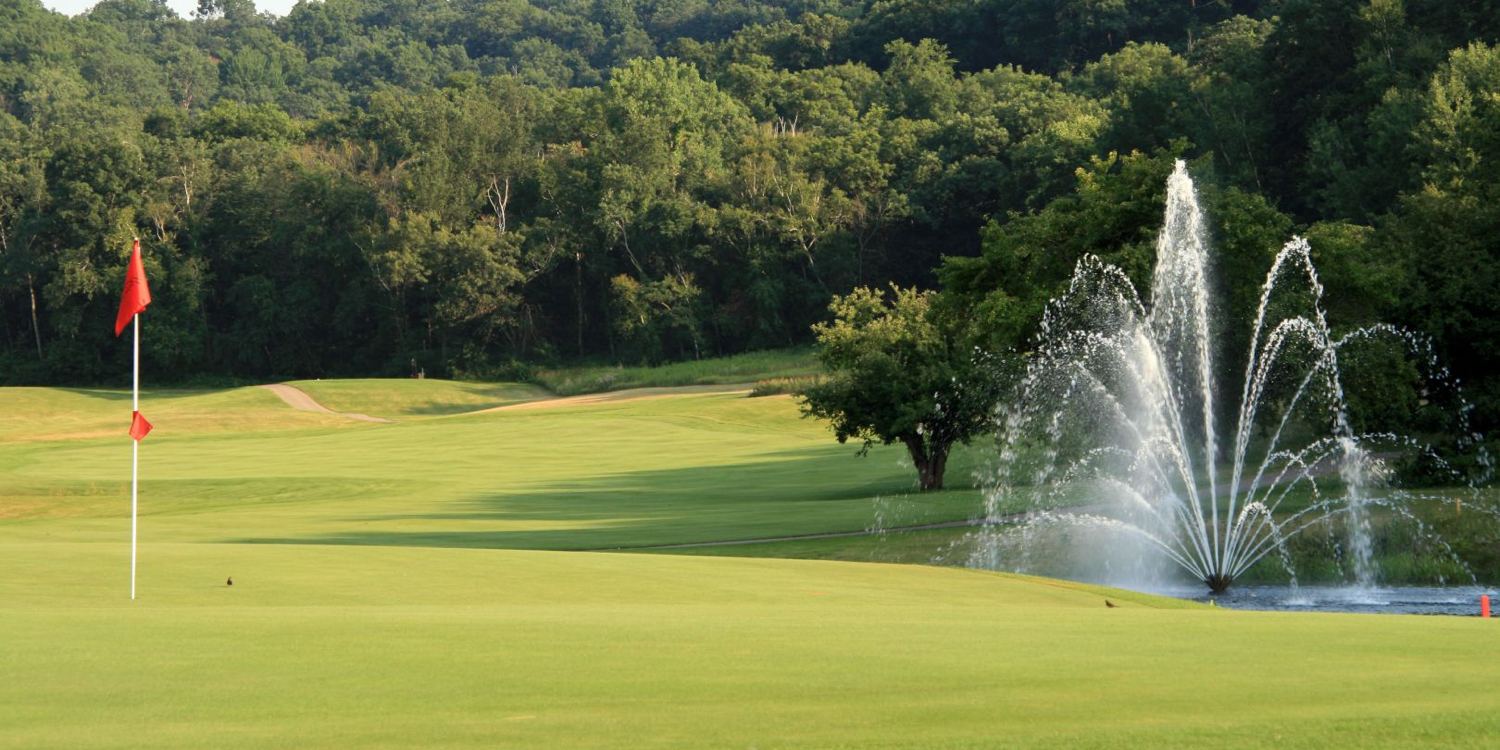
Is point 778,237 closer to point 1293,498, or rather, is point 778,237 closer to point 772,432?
point 772,432

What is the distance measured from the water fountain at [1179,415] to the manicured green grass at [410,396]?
49.1 metres

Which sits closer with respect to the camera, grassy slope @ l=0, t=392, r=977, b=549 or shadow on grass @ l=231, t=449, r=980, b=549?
shadow on grass @ l=231, t=449, r=980, b=549

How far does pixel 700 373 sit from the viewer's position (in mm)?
85000

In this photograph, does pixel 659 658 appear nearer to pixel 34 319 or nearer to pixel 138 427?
pixel 138 427

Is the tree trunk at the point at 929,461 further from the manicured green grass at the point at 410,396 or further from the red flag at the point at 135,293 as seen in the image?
the manicured green grass at the point at 410,396

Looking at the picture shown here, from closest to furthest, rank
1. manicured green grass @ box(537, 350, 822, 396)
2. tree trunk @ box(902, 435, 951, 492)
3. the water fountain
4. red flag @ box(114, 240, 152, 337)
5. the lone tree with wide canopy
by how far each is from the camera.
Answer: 1. red flag @ box(114, 240, 152, 337)
2. the water fountain
3. the lone tree with wide canopy
4. tree trunk @ box(902, 435, 951, 492)
5. manicured green grass @ box(537, 350, 822, 396)

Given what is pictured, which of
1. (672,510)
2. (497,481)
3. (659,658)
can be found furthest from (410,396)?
(659,658)

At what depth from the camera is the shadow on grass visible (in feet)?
98.4

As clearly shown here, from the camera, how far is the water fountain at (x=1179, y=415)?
27484mm

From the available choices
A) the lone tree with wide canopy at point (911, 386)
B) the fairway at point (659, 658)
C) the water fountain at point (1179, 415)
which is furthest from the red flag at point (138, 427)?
the lone tree with wide canopy at point (911, 386)

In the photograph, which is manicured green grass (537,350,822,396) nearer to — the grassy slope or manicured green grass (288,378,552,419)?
manicured green grass (288,378,552,419)

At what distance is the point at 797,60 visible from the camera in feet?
424

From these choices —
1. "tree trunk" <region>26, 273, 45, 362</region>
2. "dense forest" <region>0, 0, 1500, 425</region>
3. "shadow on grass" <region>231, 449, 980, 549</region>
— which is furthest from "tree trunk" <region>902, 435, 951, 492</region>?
"tree trunk" <region>26, 273, 45, 362</region>

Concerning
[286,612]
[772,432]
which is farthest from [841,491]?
[286,612]
